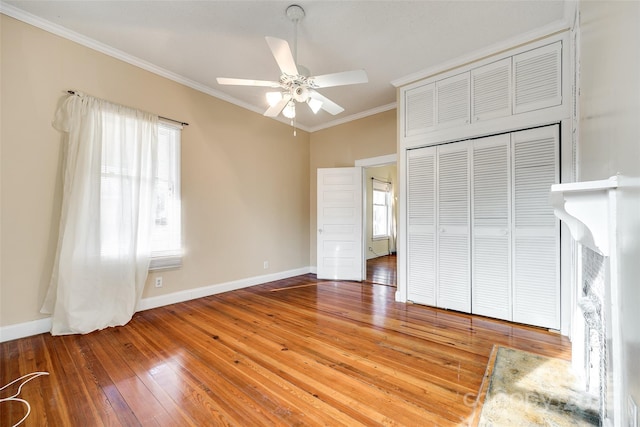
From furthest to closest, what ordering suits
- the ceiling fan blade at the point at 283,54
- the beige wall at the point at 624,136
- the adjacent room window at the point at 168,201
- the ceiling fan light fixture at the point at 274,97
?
the adjacent room window at the point at 168,201
the ceiling fan light fixture at the point at 274,97
the ceiling fan blade at the point at 283,54
the beige wall at the point at 624,136

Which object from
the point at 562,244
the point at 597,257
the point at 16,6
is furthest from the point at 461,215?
the point at 16,6

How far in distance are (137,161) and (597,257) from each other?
396 cm

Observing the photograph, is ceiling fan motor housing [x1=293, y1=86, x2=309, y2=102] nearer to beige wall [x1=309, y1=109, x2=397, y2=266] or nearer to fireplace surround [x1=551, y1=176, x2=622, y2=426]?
fireplace surround [x1=551, y1=176, x2=622, y2=426]

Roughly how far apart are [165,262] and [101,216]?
2.93ft

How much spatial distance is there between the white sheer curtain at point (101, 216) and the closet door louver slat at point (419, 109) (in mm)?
3163

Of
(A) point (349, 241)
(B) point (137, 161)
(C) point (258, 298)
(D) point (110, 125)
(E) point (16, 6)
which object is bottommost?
(C) point (258, 298)

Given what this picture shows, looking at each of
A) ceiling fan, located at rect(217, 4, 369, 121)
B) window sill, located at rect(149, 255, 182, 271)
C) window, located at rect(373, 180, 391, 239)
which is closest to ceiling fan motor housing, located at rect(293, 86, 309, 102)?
ceiling fan, located at rect(217, 4, 369, 121)

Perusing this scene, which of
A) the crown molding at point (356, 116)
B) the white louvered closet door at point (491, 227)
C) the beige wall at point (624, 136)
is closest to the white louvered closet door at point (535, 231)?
the white louvered closet door at point (491, 227)

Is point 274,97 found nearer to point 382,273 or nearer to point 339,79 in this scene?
point 339,79

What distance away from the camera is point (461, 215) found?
309 centimetres

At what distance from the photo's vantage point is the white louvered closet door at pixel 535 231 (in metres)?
2.56

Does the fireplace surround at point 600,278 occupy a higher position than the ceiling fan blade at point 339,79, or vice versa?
the ceiling fan blade at point 339,79

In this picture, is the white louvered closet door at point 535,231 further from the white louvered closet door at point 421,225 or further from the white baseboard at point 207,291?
the white baseboard at point 207,291

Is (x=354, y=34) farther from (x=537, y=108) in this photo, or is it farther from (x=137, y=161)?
(x=137, y=161)
